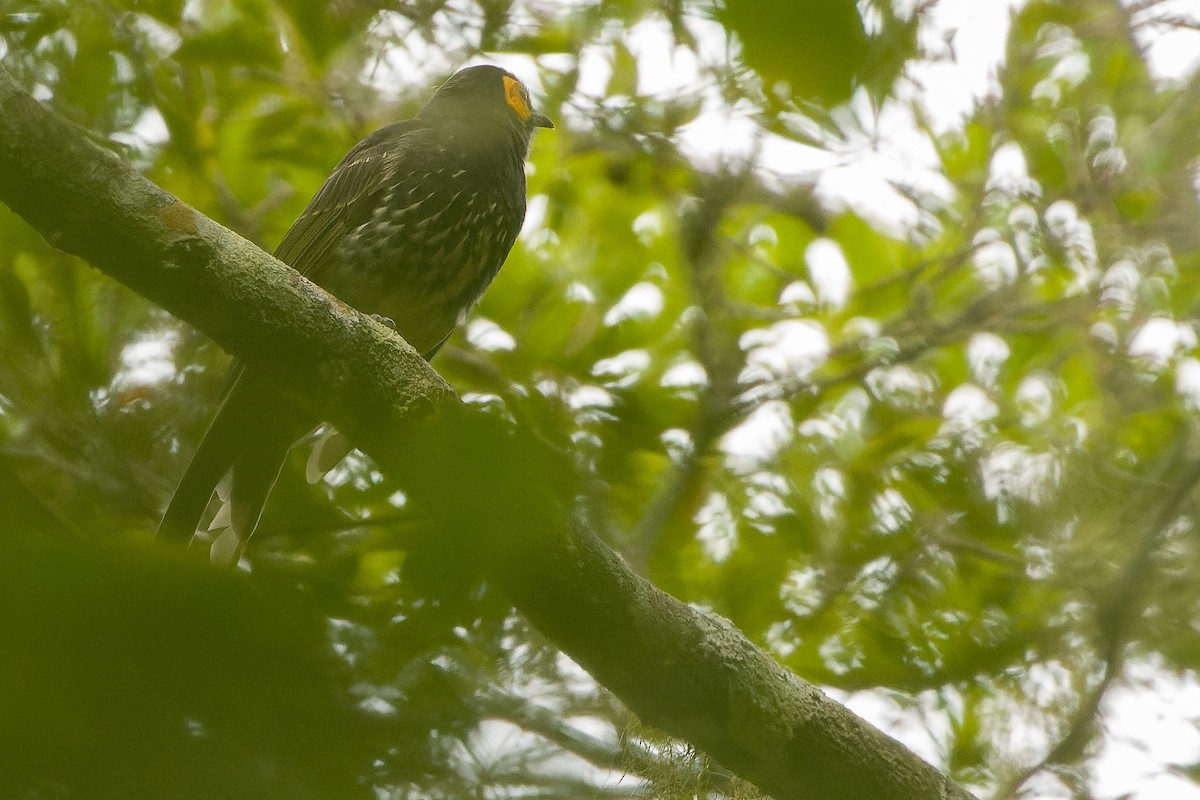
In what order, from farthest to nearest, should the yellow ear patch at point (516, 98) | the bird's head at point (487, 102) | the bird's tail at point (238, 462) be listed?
the yellow ear patch at point (516, 98) → the bird's head at point (487, 102) → the bird's tail at point (238, 462)

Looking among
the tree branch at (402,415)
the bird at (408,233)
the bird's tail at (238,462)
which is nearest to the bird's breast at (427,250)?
the bird at (408,233)

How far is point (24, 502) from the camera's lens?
0.91 meters

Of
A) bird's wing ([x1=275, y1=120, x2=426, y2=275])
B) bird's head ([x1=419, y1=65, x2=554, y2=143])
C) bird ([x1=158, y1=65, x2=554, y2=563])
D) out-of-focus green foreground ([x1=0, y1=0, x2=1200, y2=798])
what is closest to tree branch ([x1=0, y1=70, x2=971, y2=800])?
out-of-focus green foreground ([x1=0, y1=0, x2=1200, y2=798])

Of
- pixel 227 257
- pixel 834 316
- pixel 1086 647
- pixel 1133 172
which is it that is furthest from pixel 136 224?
pixel 1133 172

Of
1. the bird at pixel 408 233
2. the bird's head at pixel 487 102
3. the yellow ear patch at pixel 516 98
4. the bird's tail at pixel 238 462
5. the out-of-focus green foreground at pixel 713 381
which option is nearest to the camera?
the out-of-focus green foreground at pixel 713 381

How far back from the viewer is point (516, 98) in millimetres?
4145

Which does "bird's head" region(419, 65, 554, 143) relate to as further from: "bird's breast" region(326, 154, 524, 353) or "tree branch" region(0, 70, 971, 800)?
"tree branch" region(0, 70, 971, 800)

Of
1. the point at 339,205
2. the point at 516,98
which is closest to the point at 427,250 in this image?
the point at 339,205

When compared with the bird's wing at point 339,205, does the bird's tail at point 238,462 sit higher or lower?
lower

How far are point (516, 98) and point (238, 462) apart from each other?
5.73 ft

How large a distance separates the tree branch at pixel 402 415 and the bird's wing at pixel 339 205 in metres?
1.26

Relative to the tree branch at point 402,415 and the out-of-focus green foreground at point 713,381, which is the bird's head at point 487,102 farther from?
the tree branch at point 402,415

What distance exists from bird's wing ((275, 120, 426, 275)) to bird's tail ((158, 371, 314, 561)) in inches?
20.3

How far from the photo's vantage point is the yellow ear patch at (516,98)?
13.4 feet
